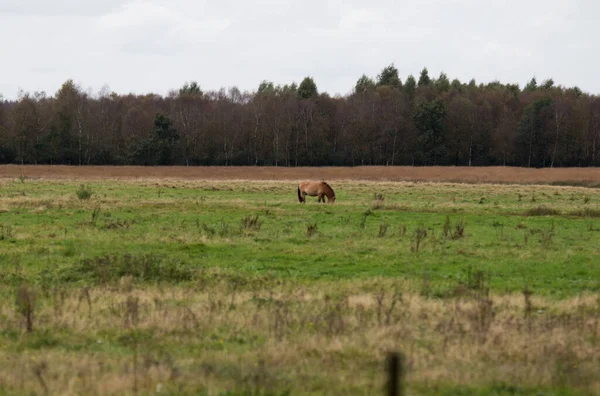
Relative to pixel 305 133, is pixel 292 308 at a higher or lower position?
lower

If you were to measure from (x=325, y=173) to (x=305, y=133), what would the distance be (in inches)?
794

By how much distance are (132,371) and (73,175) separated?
53282 millimetres

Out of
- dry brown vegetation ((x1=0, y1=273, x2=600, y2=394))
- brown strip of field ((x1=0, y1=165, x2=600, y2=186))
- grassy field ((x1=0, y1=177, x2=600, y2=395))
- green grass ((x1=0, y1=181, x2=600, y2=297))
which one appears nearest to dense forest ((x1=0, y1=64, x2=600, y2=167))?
brown strip of field ((x1=0, y1=165, x2=600, y2=186))

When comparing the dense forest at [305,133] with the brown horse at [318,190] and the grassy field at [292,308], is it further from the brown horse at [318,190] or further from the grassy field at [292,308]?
the grassy field at [292,308]

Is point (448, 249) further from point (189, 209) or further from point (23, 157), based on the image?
point (23, 157)

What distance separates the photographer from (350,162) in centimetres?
8394

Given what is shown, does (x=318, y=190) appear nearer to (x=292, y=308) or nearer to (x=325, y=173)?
(x=292, y=308)

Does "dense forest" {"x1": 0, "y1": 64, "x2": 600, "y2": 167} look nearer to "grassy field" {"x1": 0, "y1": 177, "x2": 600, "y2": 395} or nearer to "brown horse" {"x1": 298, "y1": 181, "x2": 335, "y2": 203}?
"brown horse" {"x1": 298, "y1": 181, "x2": 335, "y2": 203}

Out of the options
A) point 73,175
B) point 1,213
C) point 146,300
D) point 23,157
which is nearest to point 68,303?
point 146,300

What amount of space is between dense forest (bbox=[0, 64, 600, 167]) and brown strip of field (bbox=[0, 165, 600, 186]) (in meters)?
14.2

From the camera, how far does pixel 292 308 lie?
9.85m

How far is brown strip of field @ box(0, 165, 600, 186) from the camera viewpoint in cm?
5641

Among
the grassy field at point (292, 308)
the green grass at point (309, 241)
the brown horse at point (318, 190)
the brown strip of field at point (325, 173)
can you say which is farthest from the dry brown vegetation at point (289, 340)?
the brown strip of field at point (325, 173)

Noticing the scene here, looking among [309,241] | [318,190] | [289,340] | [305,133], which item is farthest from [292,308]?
[305,133]
